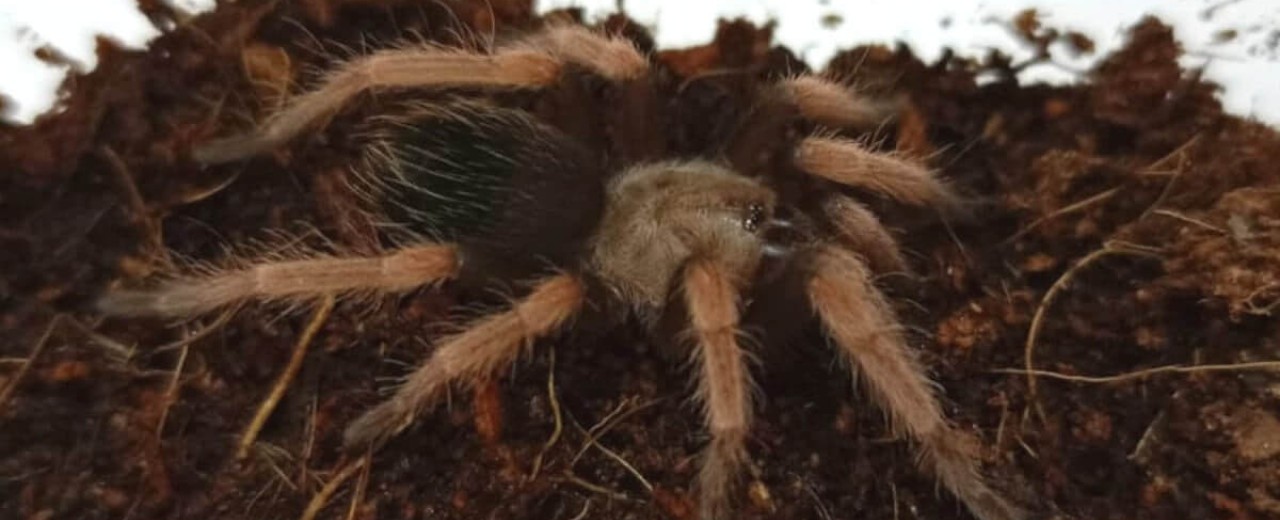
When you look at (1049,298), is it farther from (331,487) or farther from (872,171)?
(331,487)

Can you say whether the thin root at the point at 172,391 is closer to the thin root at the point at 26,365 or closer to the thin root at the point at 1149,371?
the thin root at the point at 26,365

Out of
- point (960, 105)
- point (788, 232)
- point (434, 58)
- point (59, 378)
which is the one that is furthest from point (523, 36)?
point (59, 378)

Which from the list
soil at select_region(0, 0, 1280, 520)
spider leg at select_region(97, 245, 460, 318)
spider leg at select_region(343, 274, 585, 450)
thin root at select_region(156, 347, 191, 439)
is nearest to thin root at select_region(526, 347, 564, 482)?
soil at select_region(0, 0, 1280, 520)

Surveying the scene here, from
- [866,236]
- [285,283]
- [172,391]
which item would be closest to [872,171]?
[866,236]

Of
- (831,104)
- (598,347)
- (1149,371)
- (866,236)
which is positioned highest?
(831,104)

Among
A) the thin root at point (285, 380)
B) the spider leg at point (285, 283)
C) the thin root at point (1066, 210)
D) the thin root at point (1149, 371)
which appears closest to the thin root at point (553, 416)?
the spider leg at point (285, 283)
